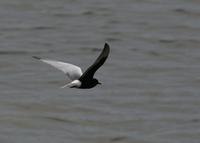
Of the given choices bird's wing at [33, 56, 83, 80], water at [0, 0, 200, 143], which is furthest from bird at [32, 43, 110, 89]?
water at [0, 0, 200, 143]

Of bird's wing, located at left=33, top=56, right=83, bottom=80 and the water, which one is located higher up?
bird's wing, located at left=33, top=56, right=83, bottom=80

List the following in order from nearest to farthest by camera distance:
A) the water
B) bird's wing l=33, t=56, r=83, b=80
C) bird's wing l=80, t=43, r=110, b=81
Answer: bird's wing l=80, t=43, r=110, b=81
bird's wing l=33, t=56, r=83, b=80
the water

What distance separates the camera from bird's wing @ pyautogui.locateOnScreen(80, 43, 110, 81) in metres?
8.88

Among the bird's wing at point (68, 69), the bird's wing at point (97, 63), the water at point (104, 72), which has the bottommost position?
the water at point (104, 72)

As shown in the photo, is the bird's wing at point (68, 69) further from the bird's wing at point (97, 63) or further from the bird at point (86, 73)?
the bird's wing at point (97, 63)

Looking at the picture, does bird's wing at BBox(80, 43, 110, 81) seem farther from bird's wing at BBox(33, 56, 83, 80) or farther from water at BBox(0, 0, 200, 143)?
water at BBox(0, 0, 200, 143)

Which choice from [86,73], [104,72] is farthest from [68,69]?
[104,72]

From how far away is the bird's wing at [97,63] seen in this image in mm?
8875

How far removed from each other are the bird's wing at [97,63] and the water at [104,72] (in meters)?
Result: 2.81

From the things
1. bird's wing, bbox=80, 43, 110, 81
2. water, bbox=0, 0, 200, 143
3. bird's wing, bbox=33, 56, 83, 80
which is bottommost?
water, bbox=0, 0, 200, 143

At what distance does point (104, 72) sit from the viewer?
15141 millimetres

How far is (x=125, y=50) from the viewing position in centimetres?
1625

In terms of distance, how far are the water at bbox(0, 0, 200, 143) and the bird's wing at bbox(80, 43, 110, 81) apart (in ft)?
9.23

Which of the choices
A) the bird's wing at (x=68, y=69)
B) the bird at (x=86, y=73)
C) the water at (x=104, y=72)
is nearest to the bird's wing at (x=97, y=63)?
the bird at (x=86, y=73)
